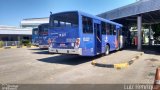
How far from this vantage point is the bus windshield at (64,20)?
14375 mm

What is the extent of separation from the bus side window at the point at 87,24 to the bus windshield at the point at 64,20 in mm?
630

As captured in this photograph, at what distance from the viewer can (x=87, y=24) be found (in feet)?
50.0

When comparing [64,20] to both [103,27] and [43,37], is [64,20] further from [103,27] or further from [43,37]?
[43,37]

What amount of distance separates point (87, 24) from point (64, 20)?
149 centimetres

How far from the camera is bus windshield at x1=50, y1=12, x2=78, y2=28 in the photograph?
14375 millimetres

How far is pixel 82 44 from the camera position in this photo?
1448cm

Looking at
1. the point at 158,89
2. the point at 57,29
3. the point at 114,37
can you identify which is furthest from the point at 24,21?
the point at 158,89

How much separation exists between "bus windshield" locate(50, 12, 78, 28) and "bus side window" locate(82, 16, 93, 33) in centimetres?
63

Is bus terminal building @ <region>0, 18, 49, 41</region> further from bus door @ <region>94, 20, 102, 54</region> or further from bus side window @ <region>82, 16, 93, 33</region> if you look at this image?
bus side window @ <region>82, 16, 93, 33</region>

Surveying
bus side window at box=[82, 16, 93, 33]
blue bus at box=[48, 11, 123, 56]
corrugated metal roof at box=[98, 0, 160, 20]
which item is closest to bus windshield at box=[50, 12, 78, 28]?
blue bus at box=[48, 11, 123, 56]

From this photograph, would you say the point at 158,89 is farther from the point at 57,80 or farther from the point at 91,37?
the point at 91,37

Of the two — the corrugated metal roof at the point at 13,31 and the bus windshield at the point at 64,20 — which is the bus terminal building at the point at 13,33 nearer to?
the corrugated metal roof at the point at 13,31

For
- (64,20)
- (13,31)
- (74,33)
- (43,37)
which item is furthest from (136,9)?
(13,31)

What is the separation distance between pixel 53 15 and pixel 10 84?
26.0 ft
